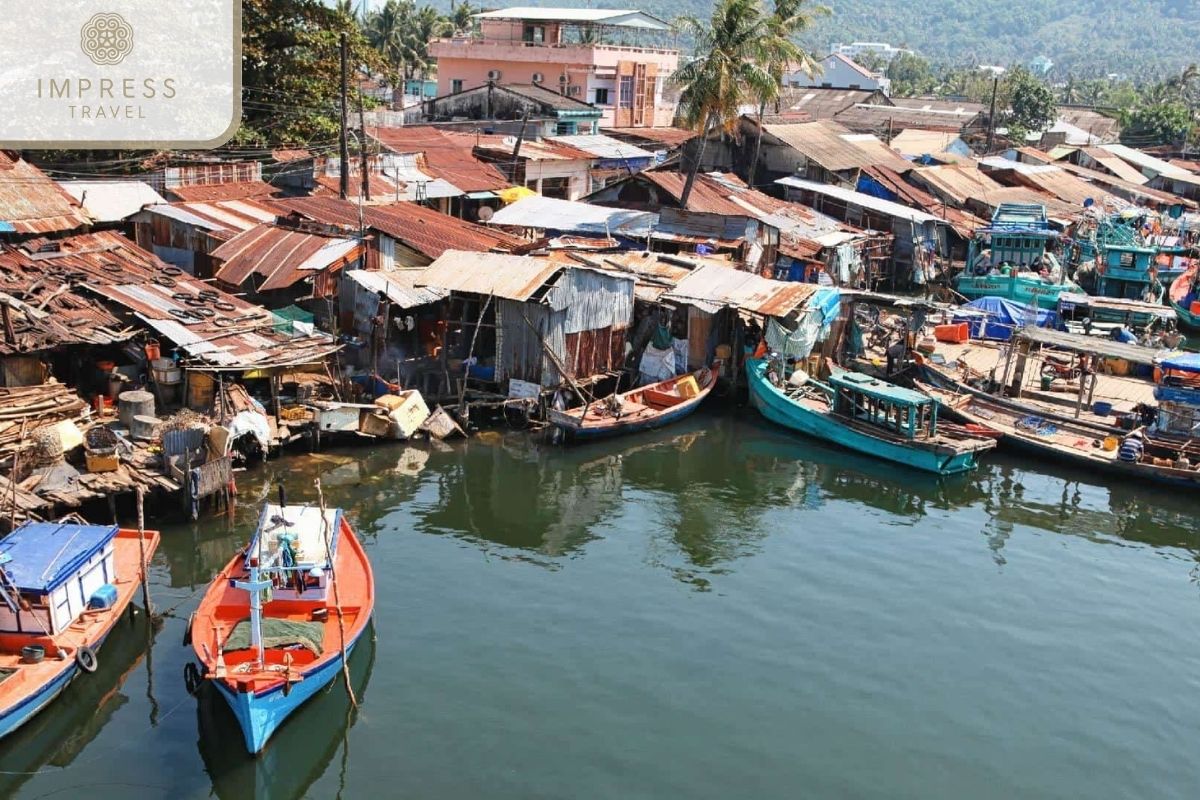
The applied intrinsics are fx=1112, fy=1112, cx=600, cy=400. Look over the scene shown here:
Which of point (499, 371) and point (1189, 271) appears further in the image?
point (1189, 271)

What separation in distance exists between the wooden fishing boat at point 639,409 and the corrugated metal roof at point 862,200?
1985 centimetres

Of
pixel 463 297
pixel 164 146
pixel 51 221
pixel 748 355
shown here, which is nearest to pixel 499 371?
pixel 463 297

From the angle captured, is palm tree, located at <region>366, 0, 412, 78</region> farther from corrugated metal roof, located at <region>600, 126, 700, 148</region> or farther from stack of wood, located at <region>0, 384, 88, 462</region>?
stack of wood, located at <region>0, 384, 88, 462</region>

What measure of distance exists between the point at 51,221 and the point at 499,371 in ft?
40.4

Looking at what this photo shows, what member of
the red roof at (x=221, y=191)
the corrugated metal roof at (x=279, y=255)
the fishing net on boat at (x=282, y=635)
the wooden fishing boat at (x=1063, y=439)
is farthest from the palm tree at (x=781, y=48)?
the fishing net on boat at (x=282, y=635)

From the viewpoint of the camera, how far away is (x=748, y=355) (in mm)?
31391

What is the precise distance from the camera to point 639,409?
29.1 metres

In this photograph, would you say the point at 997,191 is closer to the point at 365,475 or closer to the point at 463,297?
the point at 463,297

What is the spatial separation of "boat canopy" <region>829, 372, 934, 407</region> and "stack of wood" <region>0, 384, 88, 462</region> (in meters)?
17.9

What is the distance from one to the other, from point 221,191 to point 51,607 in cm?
2152

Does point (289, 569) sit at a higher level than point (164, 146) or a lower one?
lower

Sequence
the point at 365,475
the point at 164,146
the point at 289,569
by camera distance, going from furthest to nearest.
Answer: the point at 365,475 < the point at 289,569 < the point at 164,146

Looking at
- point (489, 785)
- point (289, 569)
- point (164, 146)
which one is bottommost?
point (489, 785)

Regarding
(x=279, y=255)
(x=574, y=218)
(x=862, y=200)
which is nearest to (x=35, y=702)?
(x=279, y=255)
